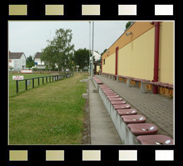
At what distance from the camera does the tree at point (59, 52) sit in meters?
26.5

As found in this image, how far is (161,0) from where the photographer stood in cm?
232

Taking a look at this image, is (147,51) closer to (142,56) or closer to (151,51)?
(151,51)

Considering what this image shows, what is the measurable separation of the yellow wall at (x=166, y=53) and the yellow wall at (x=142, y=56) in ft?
4.08

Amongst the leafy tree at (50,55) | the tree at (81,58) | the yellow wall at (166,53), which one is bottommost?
the yellow wall at (166,53)

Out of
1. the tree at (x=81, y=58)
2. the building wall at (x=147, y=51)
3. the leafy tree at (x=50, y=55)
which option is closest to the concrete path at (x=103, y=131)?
the building wall at (x=147, y=51)

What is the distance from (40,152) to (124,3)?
210 centimetres

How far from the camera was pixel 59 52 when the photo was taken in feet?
91.7

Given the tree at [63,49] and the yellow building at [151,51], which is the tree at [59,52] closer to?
the tree at [63,49]

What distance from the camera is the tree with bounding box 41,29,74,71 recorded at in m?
26.5

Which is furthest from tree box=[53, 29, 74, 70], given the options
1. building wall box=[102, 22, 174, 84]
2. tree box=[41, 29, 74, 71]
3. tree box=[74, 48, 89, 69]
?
tree box=[74, 48, 89, 69]

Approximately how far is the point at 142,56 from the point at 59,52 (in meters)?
17.4

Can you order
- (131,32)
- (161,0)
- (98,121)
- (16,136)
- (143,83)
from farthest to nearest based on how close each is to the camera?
(131,32)
(143,83)
(98,121)
(16,136)
(161,0)

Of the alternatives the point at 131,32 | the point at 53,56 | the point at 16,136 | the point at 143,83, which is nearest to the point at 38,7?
the point at 16,136

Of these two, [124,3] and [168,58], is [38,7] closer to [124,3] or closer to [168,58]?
[124,3]
